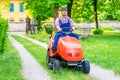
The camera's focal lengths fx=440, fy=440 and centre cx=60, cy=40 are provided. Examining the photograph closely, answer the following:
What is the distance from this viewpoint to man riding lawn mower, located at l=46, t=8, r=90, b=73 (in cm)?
1349

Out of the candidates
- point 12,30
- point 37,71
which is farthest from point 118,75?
point 12,30

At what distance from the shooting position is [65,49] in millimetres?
13453

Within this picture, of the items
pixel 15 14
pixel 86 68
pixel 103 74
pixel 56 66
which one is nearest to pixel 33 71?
pixel 56 66

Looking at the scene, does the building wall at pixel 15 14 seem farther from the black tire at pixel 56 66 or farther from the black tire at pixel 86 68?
the black tire at pixel 86 68

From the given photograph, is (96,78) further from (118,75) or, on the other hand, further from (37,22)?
(37,22)

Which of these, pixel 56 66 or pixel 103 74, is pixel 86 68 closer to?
pixel 103 74

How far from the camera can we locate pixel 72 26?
14531mm

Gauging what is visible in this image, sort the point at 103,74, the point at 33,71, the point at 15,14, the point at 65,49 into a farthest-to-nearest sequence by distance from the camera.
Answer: the point at 15,14, the point at 33,71, the point at 103,74, the point at 65,49

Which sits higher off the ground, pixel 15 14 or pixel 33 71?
pixel 15 14

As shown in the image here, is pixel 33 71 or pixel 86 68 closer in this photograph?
pixel 86 68

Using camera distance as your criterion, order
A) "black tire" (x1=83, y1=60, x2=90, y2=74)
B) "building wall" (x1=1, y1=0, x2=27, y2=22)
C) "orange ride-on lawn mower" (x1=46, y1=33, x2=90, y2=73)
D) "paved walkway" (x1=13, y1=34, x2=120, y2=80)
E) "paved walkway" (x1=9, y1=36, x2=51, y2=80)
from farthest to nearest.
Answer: "building wall" (x1=1, y1=0, x2=27, y2=22) → "black tire" (x1=83, y1=60, x2=90, y2=74) → "orange ride-on lawn mower" (x1=46, y1=33, x2=90, y2=73) → "paved walkway" (x1=13, y1=34, x2=120, y2=80) → "paved walkway" (x1=9, y1=36, x2=51, y2=80)

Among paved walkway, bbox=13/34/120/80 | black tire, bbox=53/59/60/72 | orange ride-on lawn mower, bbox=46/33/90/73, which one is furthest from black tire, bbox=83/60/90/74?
black tire, bbox=53/59/60/72

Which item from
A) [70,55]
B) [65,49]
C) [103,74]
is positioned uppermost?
[65,49]

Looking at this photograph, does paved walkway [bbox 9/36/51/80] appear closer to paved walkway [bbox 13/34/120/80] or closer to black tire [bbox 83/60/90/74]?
black tire [bbox 83/60/90/74]
